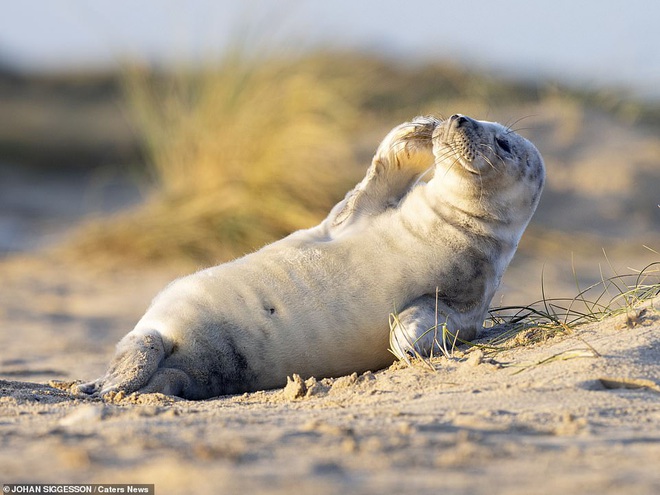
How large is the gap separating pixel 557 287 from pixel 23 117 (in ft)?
72.3

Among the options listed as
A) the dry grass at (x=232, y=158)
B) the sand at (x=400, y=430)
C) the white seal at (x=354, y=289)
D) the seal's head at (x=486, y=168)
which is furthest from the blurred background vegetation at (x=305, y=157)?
the sand at (x=400, y=430)

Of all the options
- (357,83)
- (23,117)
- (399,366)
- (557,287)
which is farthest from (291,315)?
(23,117)

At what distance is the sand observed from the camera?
2285mm

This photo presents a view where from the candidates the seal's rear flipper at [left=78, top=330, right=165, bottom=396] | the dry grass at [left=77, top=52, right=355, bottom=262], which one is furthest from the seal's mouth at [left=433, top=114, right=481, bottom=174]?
the dry grass at [left=77, top=52, right=355, bottom=262]

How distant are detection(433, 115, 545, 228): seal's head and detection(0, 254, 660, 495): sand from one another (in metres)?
0.68

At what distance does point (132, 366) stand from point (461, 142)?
5.30 feet

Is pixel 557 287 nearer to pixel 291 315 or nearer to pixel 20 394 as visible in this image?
pixel 291 315

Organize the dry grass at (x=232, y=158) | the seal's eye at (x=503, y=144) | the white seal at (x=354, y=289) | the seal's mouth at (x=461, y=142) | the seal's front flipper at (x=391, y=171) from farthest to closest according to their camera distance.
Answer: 1. the dry grass at (x=232, y=158)
2. the seal's front flipper at (x=391, y=171)
3. the seal's eye at (x=503, y=144)
4. the seal's mouth at (x=461, y=142)
5. the white seal at (x=354, y=289)

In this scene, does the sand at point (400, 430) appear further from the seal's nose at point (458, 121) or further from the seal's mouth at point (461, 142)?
the seal's nose at point (458, 121)

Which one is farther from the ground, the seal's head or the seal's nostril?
the seal's nostril

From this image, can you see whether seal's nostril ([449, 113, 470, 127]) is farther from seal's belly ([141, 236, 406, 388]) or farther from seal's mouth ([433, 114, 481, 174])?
seal's belly ([141, 236, 406, 388])

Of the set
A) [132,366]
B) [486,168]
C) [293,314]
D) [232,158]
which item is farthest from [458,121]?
[232,158]

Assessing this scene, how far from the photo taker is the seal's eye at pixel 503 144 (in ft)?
14.1

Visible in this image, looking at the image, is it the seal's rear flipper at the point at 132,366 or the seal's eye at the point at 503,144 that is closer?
the seal's rear flipper at the point at 132,366
